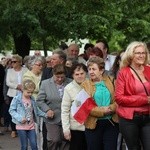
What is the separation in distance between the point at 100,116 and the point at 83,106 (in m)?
0.29

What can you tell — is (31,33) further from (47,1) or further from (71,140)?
(71,140)

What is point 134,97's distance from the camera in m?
6.48

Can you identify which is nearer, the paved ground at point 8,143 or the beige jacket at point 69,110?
the beige jacket at point 69,110

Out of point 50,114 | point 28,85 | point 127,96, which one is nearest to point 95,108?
point 127,96

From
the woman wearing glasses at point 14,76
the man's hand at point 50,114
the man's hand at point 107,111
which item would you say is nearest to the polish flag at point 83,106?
the man's hand at point 107,111

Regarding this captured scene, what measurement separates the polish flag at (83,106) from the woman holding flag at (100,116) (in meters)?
0.05

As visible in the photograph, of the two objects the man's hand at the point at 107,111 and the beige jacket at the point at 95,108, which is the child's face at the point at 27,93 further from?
the man's hand at the point at 107,111

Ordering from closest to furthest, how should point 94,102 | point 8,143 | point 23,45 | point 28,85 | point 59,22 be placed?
point 94,102 → point 28,85 → point 8,143 → point 59,22 → point 23,45

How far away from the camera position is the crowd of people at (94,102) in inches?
259

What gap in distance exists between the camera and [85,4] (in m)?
14.4

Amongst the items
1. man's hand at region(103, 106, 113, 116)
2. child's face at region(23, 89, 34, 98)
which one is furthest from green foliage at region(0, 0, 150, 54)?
man's hand at region(103, 106, 113, 116)

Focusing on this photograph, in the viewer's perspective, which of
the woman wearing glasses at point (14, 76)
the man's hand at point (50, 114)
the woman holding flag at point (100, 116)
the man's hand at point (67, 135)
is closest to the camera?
the woman holding flag at point (100, 116)

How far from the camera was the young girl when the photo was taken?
901cm

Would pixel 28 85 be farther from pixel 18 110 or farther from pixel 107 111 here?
pixel 107 111
